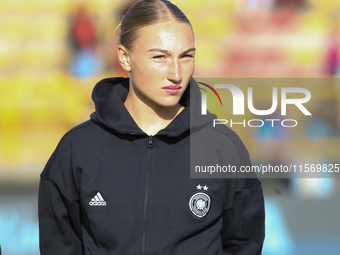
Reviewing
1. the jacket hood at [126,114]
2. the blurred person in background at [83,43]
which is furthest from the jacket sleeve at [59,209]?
the blurred person in background at [83,43]

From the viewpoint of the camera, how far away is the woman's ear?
1.53 m

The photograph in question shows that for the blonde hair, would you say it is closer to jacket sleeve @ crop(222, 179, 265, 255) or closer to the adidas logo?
the adidas logo

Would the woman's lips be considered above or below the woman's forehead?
below

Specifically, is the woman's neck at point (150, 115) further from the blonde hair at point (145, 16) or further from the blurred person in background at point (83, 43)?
the blurred person in background at point (83, 43)

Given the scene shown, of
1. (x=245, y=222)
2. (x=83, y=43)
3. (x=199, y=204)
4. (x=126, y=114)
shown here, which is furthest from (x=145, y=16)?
(x=83, y=43)

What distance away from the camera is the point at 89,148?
150 cm

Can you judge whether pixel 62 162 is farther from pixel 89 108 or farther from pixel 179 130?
pixel 89 108

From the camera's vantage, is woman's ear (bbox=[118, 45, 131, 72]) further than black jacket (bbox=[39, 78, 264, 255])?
Yes

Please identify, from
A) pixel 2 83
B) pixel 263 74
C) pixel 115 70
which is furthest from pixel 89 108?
pixel 263 74

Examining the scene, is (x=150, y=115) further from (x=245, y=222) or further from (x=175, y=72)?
(x=245, y=222)

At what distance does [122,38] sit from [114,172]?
46 cm

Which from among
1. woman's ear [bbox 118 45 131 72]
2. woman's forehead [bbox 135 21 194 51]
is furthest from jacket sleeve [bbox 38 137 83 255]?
woman's forehead [bbox 135 21 194 51]

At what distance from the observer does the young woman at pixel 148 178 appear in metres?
1.42

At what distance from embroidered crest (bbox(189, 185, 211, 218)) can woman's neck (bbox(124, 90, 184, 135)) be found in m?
0.27
